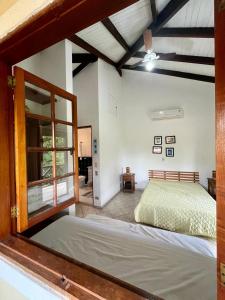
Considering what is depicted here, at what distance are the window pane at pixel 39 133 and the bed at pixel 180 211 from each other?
1985 mm

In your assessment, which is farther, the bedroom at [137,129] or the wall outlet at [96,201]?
the bedroom at [137,129]

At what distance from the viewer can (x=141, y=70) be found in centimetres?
493

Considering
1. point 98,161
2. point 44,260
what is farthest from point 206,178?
point 44,260

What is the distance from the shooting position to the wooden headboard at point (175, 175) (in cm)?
475

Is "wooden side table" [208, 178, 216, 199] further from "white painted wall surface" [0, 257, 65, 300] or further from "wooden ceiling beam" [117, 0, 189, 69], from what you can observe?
"white painted wall surface" [0, 257, 65, 300]

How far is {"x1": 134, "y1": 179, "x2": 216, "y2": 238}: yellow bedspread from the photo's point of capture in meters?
2.40

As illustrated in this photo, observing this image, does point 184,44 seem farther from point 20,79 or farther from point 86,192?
point 86,192

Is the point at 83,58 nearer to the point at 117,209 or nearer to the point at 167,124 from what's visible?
the point at 167,124

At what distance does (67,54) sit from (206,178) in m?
4.46

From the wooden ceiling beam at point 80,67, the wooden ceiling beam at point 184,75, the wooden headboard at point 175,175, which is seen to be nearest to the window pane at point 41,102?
the wooden ceiling beam at point 80,67

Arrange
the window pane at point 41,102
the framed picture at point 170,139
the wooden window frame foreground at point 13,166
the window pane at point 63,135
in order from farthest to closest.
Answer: the framed picture at point 170,139 → the window pane at point 63,135 → the window pane at point 41,102 → the wooden window frame foreground at point 13,166

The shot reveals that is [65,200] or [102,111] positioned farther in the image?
[102,111]

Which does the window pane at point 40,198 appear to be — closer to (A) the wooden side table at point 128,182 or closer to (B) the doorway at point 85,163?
(B) the doorway at point 85,163

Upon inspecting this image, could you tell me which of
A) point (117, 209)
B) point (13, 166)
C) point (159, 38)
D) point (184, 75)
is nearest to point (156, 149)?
point (184, 75)
